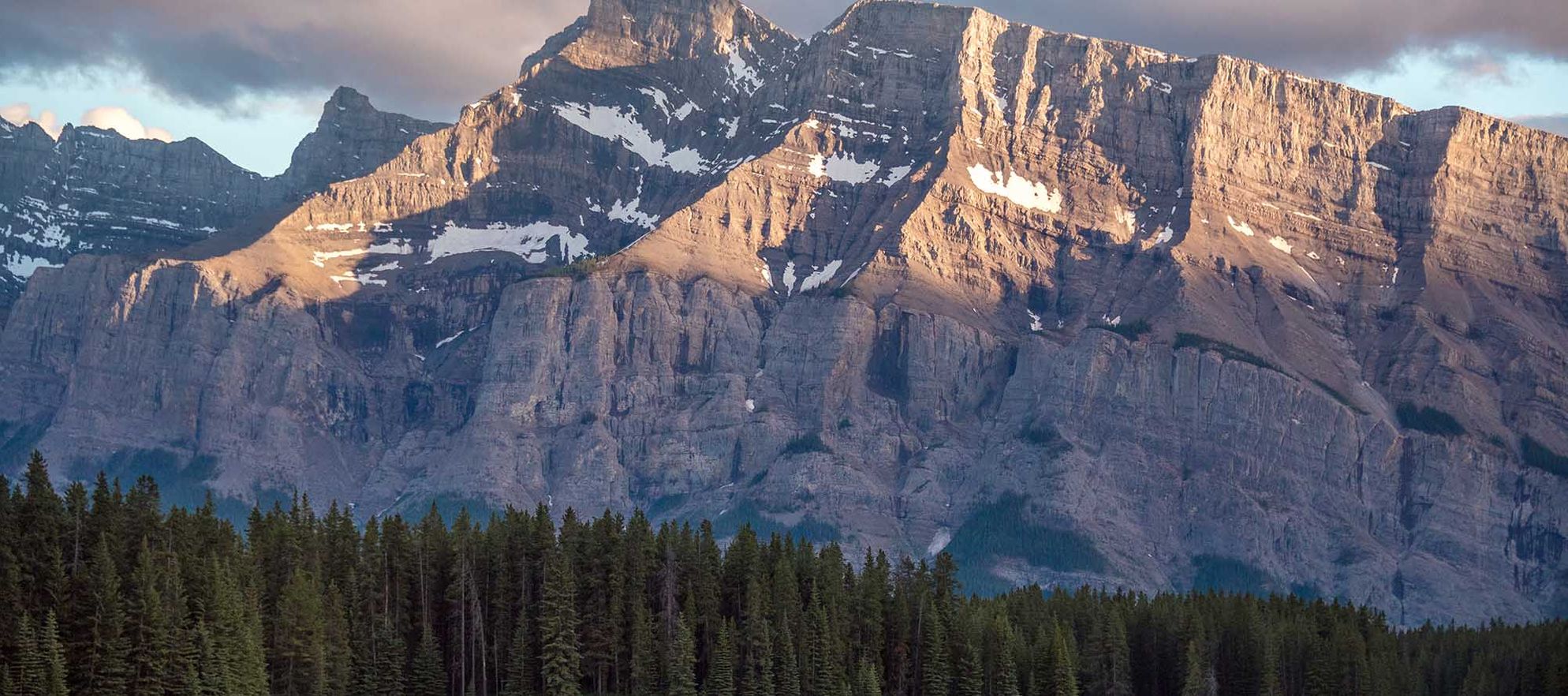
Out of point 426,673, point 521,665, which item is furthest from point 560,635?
point 426,673

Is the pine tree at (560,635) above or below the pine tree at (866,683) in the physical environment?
above

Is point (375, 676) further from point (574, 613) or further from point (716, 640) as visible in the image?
point (716, 640)

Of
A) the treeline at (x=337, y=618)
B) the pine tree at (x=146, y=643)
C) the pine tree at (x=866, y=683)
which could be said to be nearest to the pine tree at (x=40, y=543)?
the treeline at (x=337, y=618)

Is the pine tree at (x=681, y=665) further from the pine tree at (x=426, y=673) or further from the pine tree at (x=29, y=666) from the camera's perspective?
the pine tree at (x=29, y=666)

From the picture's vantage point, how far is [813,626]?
648 ft

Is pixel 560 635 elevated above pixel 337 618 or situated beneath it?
situated beneath

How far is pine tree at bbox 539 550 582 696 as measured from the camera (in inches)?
7338

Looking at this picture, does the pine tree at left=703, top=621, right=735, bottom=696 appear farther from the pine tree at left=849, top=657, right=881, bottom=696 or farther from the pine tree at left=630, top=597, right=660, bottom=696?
the pine tree at left=849, top=657, right=881, bottom=696

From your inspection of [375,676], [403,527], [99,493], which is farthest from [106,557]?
[403,527]

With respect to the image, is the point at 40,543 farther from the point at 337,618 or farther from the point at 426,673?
the point at 426,673

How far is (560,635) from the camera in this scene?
187m

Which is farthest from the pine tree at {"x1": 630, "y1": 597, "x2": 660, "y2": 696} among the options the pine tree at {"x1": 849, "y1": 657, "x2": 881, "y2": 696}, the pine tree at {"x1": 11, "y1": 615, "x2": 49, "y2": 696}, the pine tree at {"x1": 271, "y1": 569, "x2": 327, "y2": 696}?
the pine tree at {"x1": 11, "y1": 615, "x2": 49, "y2": 696}

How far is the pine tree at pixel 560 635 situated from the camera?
186375 mm

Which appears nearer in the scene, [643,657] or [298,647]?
[298,647]
